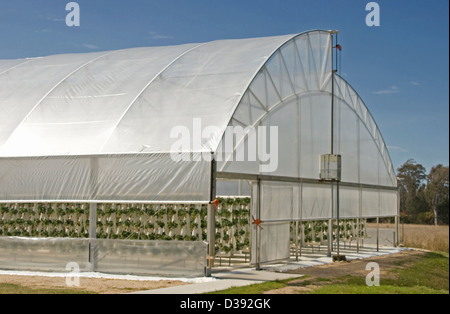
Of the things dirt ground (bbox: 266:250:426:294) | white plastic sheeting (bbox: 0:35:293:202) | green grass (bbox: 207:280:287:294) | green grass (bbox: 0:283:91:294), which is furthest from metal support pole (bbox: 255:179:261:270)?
green grass (bbox: 0:283:91:294)

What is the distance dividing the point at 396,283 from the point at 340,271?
9.11ft

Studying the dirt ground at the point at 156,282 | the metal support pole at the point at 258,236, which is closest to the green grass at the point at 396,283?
the dirt ground at the point at 156,282

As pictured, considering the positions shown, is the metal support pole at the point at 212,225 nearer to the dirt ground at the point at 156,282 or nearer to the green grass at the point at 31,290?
the dirt ground at the point at 156,282

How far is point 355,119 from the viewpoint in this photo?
32.4 metres

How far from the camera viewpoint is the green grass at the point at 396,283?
54.8 ft

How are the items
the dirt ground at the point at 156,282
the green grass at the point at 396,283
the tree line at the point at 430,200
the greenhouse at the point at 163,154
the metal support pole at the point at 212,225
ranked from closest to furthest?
the green grass at the point at 396,283
the dirt ground at the point at 156,282
the metal support pole at the point at 212,225
the greenhouse at the point at 163,154
the tree line at the point at 430,200

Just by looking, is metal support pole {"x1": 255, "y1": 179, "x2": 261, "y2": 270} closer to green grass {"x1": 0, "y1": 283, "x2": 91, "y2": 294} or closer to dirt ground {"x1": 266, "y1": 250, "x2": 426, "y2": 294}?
dirt ground {"x1": 266, "y1": 250, "x2": 426, "y2": 294}

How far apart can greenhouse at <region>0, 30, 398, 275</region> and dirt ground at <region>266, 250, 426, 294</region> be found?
1873 mm

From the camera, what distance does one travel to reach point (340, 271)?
22.7 m

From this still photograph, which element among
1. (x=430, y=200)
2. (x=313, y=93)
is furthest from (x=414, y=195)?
(x=313, y=93)

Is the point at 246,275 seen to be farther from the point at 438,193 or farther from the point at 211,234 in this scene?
the point at 438,193

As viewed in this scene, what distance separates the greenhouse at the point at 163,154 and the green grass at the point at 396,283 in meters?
2.83

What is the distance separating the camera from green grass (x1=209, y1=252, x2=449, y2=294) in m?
16.7
